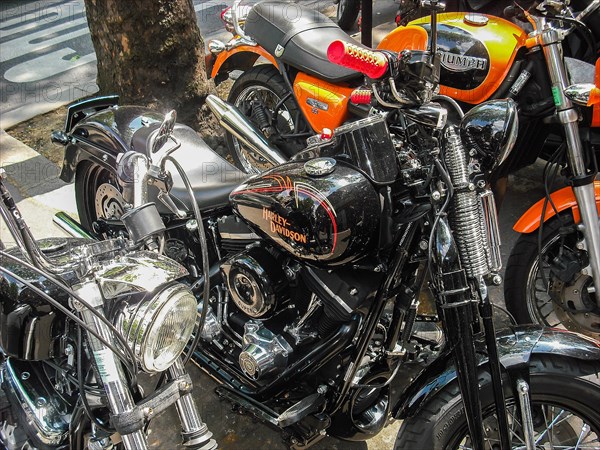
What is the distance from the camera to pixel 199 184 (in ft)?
7.76

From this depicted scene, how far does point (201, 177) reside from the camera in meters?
2.42

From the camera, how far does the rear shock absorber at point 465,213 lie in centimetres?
159

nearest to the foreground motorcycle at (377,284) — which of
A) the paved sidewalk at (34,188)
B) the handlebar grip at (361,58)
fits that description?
the handlebar grip at (361,58)

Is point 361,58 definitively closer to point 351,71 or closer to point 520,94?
point 520,94

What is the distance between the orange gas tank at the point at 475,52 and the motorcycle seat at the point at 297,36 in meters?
0.52

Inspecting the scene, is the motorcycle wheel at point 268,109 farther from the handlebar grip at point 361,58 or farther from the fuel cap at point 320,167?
the handlebar grip at point 361,58

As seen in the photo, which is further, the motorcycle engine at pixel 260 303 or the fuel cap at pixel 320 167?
the motorcycle engine at pixel 260 303

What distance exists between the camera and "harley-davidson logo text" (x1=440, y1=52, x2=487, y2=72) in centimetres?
294

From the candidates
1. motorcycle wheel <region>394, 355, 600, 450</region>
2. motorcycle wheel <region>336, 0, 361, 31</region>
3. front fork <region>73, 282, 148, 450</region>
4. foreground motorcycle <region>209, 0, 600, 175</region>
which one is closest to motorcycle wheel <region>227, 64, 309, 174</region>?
foreground motorcycle <region>209, 0, 600, 175</region>

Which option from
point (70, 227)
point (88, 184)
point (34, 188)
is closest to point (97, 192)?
point (88, 184)

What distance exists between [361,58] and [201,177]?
1.04m

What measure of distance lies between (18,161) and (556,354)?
3987mm

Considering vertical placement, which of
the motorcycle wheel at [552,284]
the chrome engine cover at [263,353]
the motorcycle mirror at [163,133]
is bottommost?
the motorcycle wheel at [552,284]

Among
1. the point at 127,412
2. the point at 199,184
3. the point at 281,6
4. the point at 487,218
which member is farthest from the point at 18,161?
the point at 487,218
